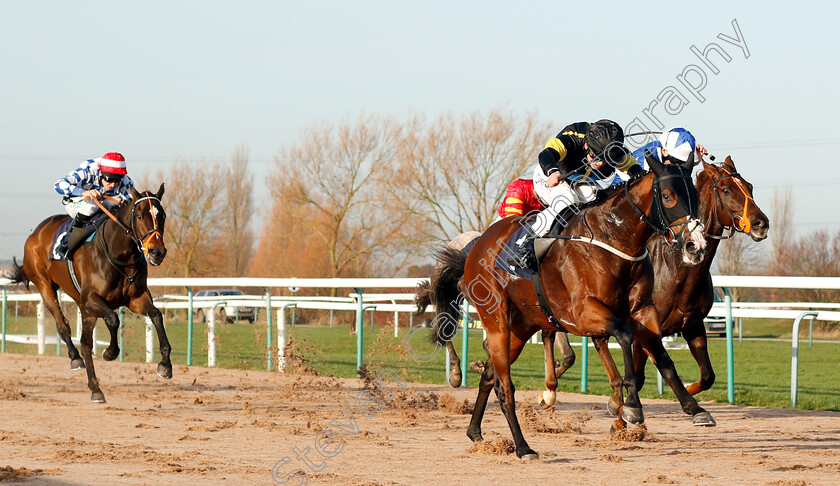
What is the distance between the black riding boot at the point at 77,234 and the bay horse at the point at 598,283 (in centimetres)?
417

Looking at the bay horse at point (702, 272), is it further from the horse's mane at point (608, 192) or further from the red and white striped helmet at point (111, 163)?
the red and white striped helmet at point (111, 163)

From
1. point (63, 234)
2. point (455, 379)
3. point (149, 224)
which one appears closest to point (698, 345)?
point (455, 379)

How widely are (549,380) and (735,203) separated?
6.00 feet

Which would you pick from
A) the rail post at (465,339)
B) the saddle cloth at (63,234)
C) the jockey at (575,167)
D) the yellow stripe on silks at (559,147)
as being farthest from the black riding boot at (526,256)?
the saddle cloth at (63,234)

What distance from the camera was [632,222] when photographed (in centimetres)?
527

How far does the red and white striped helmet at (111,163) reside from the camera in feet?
28.7

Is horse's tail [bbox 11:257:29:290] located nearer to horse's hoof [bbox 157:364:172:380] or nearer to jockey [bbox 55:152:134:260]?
A: jockey [bbox 55:152:134:260]

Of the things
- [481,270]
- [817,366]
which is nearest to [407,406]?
[481,270]

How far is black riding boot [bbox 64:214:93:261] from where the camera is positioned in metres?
8.60

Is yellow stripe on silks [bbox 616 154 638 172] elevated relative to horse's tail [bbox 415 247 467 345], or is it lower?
elevated

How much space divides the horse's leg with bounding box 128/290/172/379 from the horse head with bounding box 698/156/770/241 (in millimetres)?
4330

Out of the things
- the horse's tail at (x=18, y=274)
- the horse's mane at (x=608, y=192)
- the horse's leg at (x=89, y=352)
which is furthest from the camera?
the horse's tail at (x=18, y=274)

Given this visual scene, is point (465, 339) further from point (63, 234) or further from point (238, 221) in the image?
point (238, 221)

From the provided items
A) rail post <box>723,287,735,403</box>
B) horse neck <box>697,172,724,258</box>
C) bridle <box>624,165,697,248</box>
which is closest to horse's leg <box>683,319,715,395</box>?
horse neck <box>697,172,724,258</box>
